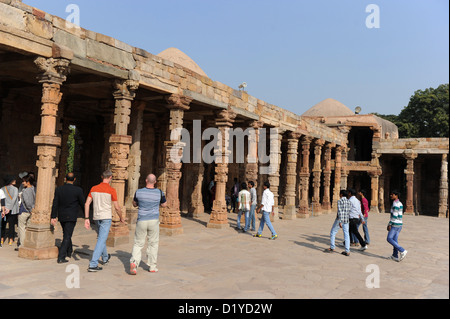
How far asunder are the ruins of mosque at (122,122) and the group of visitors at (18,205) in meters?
0.46

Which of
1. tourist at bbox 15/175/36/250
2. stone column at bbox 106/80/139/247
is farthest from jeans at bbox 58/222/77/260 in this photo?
stone column at bbox 106/80/139/247

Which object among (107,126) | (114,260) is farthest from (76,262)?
(107,126)

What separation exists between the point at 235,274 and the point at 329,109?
3102 cm

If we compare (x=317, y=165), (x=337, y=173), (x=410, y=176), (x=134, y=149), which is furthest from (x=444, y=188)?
(x=134, y=149)

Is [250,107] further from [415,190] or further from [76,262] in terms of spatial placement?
[415,190]

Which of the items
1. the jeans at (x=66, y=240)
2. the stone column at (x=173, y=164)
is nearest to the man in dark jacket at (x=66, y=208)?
the jeans at (x=66, y=240)

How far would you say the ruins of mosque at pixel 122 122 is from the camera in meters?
6.84

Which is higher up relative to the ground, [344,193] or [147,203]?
[344,193]

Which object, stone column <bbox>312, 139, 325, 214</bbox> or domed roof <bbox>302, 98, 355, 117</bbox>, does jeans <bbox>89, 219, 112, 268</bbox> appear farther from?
domed roof <bbox>302, 98, 355, 117</bbox>

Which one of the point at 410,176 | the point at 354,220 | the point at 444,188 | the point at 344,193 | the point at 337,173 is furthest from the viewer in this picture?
the point at 410,176

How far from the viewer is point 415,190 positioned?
2594 centimetres

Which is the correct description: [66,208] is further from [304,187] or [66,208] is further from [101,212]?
[304,187]

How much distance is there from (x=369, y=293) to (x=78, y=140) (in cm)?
1480

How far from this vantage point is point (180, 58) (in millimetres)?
21766
